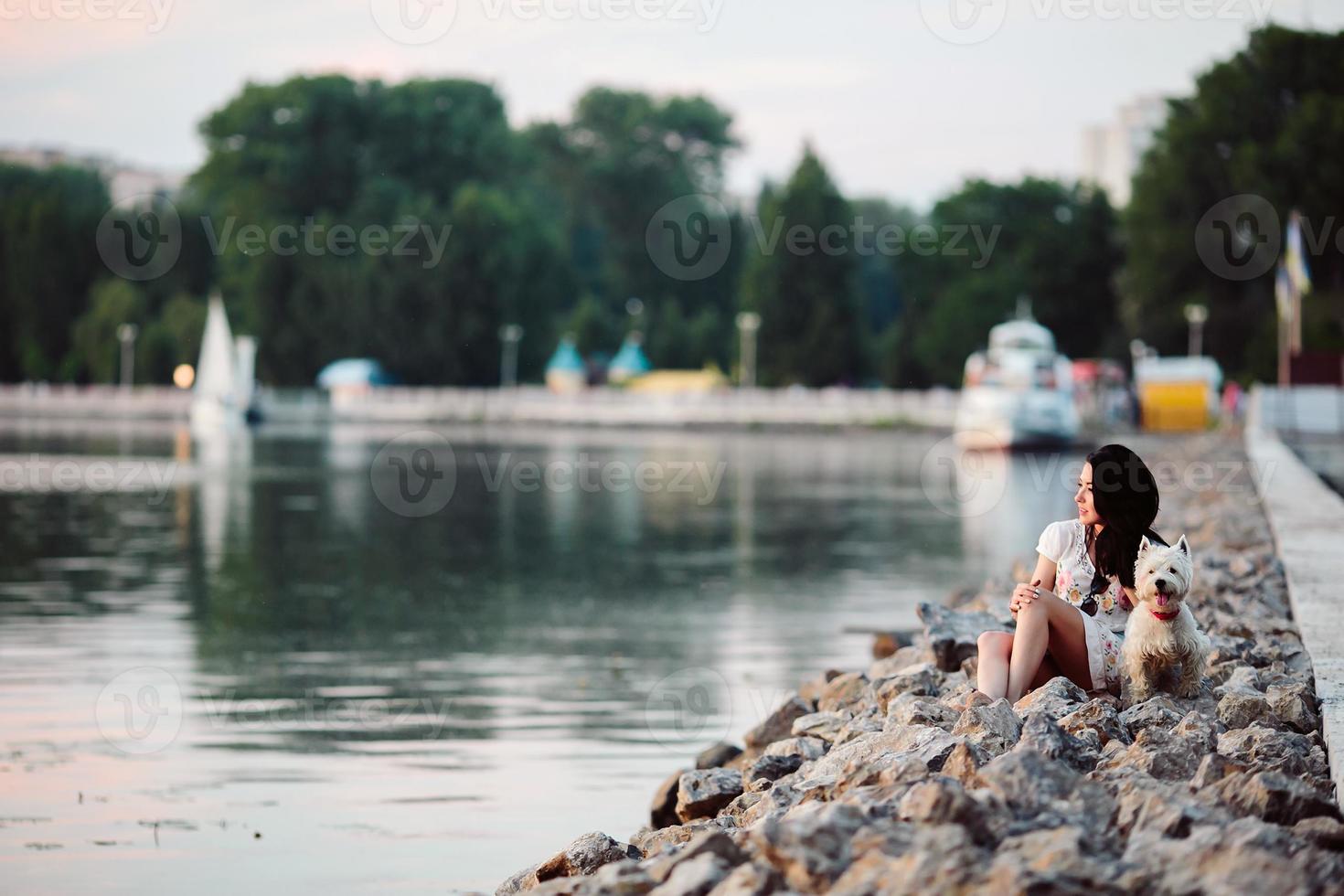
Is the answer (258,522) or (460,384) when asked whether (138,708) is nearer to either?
(258,522)

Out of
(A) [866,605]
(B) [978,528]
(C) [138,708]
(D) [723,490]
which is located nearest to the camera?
(C) [138,708]

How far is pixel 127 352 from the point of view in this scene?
99188mm

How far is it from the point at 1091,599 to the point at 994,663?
0.47 metres

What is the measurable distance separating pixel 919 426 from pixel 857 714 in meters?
65.6

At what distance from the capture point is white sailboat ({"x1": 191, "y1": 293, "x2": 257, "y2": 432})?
81375 mm

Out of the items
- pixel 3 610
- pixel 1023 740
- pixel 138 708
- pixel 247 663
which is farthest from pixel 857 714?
pixel 3 610

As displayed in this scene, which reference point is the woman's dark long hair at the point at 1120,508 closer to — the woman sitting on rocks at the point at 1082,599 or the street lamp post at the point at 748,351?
the woman sitting on rocks at the point at 1082,599

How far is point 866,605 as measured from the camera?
57.7 ft

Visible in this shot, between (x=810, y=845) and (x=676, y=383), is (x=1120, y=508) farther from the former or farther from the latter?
(x=676, y=383)

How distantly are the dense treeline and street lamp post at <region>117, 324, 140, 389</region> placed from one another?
1026mm

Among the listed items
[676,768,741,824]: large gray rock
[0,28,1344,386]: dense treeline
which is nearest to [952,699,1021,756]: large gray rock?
[676,768,741,824]: large gray rock

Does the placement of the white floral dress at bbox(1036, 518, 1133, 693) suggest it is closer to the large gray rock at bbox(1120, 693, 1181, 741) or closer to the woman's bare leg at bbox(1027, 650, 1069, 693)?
the woman's bare leg at bbox(1027, 650, 1069, 693)

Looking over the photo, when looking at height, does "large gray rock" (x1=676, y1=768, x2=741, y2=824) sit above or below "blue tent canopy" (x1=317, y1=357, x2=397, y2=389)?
below

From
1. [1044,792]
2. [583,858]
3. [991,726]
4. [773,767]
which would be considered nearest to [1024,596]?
[991,726]
